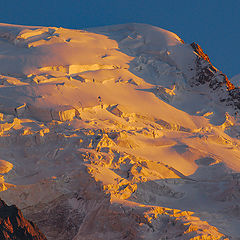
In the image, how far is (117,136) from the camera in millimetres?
57094

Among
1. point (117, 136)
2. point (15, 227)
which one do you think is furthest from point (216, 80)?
point (15, 227)

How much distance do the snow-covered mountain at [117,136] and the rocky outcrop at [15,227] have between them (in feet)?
17.3

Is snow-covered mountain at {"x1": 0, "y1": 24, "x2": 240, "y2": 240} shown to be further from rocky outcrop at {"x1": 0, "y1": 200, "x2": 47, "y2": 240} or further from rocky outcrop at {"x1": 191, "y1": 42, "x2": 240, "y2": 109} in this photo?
rocky outcrop at {"x1": 0, "y1": 200, "x2": 47, "y2": 240}

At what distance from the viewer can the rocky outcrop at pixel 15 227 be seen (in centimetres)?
3925

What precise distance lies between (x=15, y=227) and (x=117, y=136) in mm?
18712

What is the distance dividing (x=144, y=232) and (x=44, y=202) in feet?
27.4

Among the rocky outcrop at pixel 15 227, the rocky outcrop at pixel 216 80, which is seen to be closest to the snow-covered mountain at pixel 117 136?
the rocky outcrop at pixel 216 80

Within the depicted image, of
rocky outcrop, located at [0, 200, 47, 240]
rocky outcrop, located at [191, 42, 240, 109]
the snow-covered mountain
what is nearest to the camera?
rocky outcrop, located at [0, 200, 47, 240]

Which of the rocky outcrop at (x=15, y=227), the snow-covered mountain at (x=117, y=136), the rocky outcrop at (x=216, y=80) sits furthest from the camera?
the rocky outcrop at (x=216, y=80)

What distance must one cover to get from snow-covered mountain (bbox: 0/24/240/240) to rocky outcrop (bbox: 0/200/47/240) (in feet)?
17.3

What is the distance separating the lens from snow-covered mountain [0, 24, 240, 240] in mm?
46772

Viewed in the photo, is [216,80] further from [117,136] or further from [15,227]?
[15,227]

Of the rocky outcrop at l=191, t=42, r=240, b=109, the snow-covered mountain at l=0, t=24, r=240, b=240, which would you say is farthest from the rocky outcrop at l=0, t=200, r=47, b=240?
the rocky outcrop at l=191, t=42, r=240, b=109

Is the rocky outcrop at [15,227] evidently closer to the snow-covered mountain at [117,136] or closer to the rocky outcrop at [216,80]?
the snow-covered mountain at [117,136]
